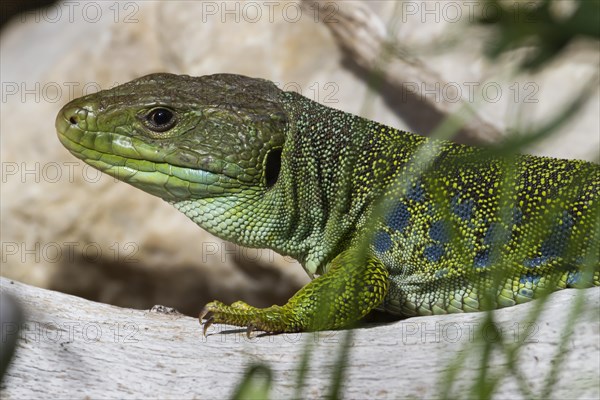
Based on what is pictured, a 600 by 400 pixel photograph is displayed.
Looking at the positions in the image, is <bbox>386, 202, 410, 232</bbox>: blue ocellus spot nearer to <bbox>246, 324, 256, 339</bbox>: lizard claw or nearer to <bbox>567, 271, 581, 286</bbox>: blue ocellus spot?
<bbox>567, 271, 581, 286</bbox>: blue ocellus spot

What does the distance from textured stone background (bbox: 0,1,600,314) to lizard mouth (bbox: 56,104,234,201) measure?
2854 millimetres

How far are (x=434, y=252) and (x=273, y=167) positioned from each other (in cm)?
94

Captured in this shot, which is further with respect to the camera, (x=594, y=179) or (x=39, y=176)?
(x=39, y=176)

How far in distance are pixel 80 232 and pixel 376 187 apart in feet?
13.0

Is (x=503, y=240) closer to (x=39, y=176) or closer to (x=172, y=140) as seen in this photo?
(x=172, y=140)


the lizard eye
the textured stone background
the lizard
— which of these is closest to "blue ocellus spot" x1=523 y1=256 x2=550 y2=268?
the lizard

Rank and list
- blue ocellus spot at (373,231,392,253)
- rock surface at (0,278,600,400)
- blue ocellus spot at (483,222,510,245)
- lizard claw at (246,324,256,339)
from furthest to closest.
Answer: blue ocellus spot at (373,231,392,253) < blue ocellus spot at (483,222,510,245) < lizard claw at (246,324,256,339) < rock surface at (0,278,600,400)

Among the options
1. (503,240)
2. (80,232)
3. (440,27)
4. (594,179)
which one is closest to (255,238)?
(503,240)

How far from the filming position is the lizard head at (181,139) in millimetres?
4090

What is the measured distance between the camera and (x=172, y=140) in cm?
411

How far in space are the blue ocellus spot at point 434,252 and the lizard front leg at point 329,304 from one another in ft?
0.77

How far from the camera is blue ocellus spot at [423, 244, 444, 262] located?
13.0 feet

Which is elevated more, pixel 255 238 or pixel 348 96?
pixel 348 96

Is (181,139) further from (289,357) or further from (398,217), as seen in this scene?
(289,357)
